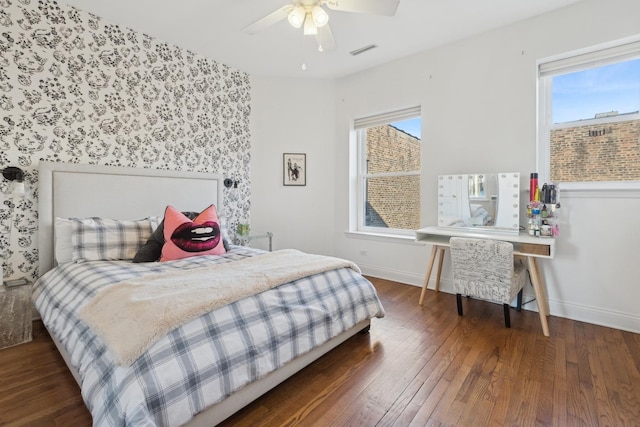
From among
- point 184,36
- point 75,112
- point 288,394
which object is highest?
point 184,36

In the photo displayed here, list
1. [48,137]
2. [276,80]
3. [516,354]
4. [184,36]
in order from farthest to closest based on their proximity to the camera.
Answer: [276,80] → [184,36] → [48,137] → [516,354]

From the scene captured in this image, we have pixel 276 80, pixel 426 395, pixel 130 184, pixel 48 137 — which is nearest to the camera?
pixel 426 395

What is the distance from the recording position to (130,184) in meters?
2.90

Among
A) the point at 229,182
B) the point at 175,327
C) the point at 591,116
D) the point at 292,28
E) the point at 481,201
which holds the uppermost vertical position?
the point at 292,28

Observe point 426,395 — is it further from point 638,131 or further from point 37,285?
point 37,285

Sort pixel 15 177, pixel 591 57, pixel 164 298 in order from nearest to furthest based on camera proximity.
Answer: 1. pixel 164 298
2. pixel 15 177
3. pixel 591 57

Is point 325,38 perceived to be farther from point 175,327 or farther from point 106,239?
point 106,239

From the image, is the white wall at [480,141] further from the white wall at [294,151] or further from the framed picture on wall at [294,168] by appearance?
the framed picture on wall at [294,168]

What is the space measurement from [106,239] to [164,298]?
146 cm

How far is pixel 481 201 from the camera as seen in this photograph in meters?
2.99

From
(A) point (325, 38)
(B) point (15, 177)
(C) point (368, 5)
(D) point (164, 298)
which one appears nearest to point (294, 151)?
(A) point (325, 38)

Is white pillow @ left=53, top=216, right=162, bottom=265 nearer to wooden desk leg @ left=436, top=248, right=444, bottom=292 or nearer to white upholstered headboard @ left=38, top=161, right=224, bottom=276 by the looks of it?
white upholstered headboard @ left=38, top=161, right=224, bottom=276

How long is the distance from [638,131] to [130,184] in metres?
4.39

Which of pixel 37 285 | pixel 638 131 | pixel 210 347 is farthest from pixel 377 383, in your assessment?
pixel 638 131
